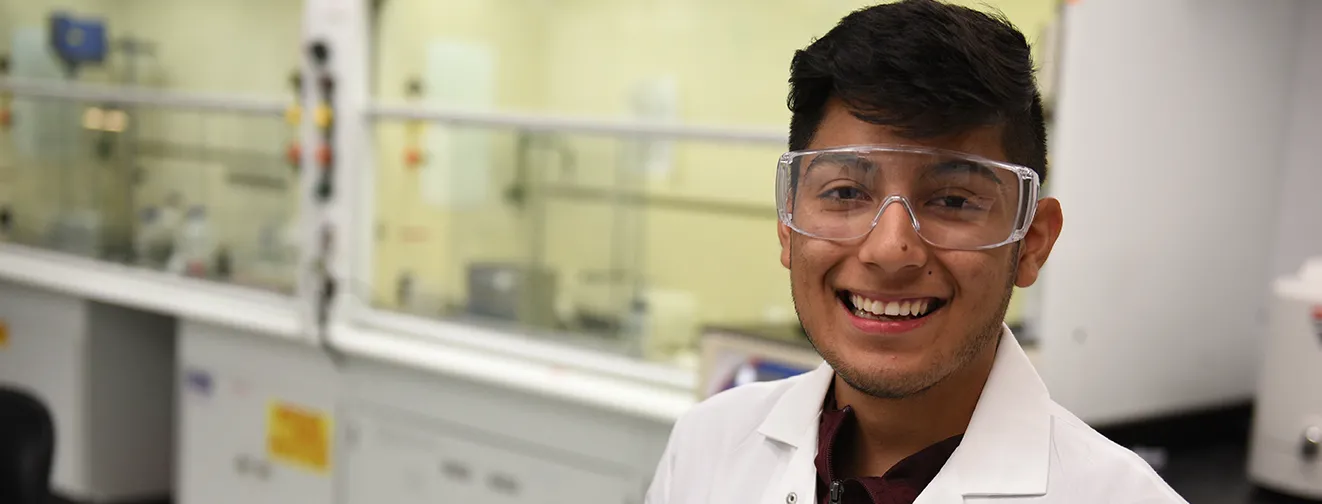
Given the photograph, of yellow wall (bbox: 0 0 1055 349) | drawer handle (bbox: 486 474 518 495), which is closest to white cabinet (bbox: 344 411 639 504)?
drawer handle (bbox: 486 474 518 495)

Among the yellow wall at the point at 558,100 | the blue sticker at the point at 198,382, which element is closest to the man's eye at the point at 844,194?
the yellow wall at the point at 558,100

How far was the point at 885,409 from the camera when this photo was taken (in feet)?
3.13

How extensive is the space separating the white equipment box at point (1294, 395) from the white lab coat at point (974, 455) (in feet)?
4.37

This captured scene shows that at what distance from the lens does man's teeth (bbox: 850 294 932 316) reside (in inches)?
34.4

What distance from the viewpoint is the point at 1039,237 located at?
0.95 metres

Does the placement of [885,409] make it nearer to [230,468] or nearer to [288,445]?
[288,445]

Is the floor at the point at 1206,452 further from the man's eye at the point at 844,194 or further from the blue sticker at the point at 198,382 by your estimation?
the blue sticker at the point at 198,382

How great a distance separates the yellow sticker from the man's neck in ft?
9.04

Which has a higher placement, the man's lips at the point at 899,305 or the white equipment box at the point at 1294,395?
the man's lips at the point at 899,305

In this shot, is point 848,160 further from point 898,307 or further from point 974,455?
point 974,455

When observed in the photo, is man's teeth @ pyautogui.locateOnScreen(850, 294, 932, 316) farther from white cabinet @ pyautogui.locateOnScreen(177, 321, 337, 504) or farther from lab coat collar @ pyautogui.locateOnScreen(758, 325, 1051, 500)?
white cabinet @ pyautogui.locateOnScreen(177, 321, 337, 504)

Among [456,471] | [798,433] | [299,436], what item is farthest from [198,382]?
[798,433]

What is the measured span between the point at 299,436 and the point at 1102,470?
3.05 meters

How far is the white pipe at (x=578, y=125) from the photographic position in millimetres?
2570
